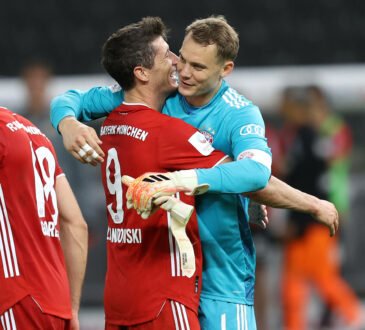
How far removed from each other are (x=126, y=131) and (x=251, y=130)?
1.60ft

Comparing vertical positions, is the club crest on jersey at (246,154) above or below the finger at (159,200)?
above

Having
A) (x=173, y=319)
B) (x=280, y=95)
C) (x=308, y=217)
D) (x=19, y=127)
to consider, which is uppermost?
(x=280, y=95)

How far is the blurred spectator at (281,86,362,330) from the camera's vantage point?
860cm

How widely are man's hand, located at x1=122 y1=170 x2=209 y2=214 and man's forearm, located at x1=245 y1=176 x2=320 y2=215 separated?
0.34 meters

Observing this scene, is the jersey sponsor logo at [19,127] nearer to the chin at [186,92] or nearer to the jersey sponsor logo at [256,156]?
the chin at [186,92]

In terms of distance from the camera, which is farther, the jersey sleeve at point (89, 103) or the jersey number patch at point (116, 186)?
the jersey sleeve at point (89, 103)

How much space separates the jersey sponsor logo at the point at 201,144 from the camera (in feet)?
12.5

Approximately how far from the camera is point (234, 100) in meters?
3.97

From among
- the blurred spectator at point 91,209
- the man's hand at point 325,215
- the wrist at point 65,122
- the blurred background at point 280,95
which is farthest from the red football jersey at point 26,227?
the blurred spectator at point 91,209

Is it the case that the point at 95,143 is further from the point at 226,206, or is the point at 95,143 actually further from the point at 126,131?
the point at 226,206

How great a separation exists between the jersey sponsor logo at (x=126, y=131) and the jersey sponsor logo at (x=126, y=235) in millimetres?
355

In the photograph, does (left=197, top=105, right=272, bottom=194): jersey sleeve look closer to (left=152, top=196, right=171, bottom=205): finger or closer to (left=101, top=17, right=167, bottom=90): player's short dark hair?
(left=152, top=196, right=171, bottom=205): finger

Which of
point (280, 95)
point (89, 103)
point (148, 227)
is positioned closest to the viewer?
point (148, 227)

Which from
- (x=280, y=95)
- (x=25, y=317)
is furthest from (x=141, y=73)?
(x=280, y=95)
